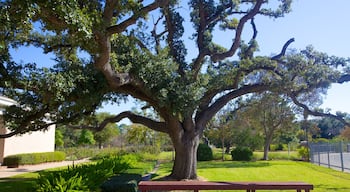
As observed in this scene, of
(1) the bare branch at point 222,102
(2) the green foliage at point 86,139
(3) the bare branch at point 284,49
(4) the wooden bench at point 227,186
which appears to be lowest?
(4) the wooden bench at point 227,186

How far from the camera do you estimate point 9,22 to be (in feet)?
17.4

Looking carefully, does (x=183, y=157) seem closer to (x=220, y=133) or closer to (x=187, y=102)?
(x=187, y=102)

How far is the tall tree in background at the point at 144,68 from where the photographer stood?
6691 mm

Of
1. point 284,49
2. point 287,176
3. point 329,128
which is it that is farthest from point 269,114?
point 329,128

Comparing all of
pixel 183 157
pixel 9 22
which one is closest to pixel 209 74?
pixel 183 157

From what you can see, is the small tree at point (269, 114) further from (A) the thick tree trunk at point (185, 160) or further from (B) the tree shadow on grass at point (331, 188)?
(B) the tree shadow on grass at point (331, 188)

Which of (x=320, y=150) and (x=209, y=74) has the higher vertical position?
(x=209, y=74)

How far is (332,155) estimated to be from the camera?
72.6ft

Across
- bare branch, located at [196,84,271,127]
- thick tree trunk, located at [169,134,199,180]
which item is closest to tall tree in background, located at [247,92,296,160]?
bare branch, located at [196,84,271,127]

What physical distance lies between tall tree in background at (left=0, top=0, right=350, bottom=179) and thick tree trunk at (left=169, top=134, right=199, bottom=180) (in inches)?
1.7

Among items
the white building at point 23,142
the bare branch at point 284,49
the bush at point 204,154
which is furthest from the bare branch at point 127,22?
the bush at point 204,154

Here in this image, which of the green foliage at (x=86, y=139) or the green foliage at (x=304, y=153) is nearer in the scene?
the green foliage at (x=304, y=153)

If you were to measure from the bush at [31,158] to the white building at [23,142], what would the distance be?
1.29 meters

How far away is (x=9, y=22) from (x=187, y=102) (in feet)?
24.1
